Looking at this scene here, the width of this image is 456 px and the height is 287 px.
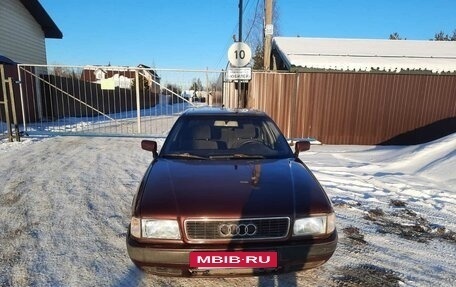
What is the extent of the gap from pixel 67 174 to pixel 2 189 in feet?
3.73

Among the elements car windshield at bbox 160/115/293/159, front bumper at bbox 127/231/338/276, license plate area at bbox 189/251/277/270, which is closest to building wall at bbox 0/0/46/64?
car windshield at bbox 160/115/293/159

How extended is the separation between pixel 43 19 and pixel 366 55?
1529cm

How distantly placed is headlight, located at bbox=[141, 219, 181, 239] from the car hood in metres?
0.05

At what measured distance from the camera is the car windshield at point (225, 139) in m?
3.46

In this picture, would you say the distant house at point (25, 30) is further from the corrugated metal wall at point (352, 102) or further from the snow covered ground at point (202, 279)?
the corrugated metal wall at point (352, 102)

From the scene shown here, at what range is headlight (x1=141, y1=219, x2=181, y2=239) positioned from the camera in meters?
2.32

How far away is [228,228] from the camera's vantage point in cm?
230

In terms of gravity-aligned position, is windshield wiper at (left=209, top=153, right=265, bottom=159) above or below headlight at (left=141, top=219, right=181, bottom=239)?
above

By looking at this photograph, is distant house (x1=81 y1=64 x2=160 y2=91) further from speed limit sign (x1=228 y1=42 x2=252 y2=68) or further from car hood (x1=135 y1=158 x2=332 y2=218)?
car hood (x1=135 y1=158 x2=332 y2=218)

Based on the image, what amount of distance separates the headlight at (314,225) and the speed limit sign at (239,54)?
5.70 metres

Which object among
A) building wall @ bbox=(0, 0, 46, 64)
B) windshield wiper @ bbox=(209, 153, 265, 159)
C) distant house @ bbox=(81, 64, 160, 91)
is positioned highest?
building wall @ bbox=(0, 0, 46, 64)

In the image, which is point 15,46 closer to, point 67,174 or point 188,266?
point 67,174

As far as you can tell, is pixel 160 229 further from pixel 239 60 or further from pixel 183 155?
pixel 239 60

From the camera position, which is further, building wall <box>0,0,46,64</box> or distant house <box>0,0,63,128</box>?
building wall <box>0,0,46,64</box>
